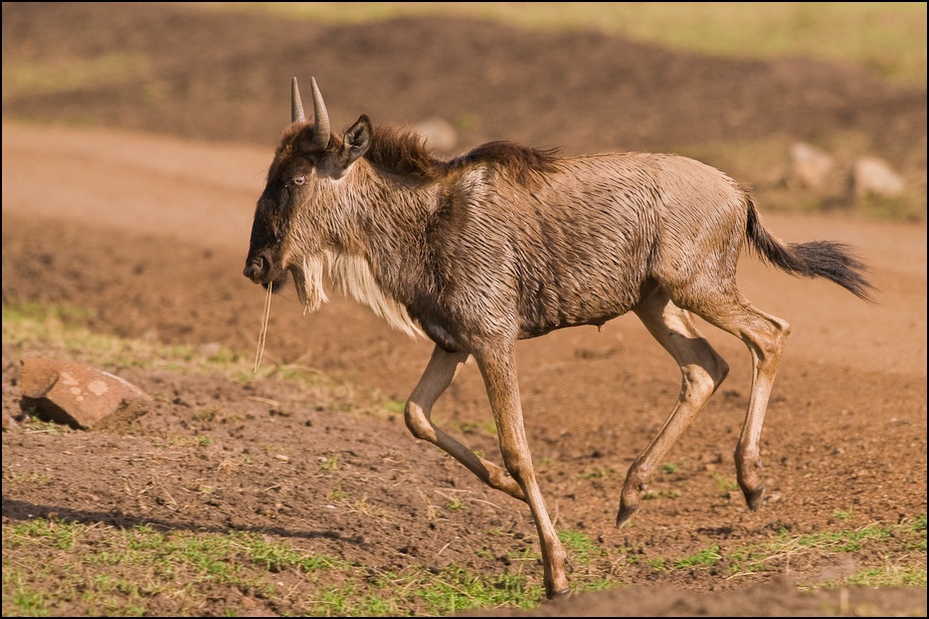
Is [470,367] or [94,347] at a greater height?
[94,347]

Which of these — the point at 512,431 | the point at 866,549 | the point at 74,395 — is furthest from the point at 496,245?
the point at 74,395

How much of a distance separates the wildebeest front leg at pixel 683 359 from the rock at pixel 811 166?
9.70m

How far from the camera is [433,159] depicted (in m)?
6.95

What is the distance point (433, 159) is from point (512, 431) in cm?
163

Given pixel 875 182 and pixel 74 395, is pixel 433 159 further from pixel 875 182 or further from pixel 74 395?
pixel 875 182

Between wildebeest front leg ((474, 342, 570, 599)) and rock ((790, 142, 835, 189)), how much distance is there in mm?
11054

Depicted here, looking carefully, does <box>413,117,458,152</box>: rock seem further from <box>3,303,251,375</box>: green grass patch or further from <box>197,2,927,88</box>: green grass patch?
<box>3,303,251,375</box>: green grass patch

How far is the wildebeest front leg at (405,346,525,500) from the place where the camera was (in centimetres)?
680

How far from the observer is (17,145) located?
20406 mm

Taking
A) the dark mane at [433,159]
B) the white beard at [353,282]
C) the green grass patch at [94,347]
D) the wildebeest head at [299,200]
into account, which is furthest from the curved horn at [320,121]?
the green grass patch at [94,347]

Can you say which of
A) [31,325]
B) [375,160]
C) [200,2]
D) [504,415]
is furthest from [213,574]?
[200,2]

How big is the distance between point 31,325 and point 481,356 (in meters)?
7.09

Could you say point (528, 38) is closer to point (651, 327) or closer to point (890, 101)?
point (890, 101)

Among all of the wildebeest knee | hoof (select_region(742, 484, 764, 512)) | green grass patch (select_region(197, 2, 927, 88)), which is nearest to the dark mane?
the wildebeest knee
